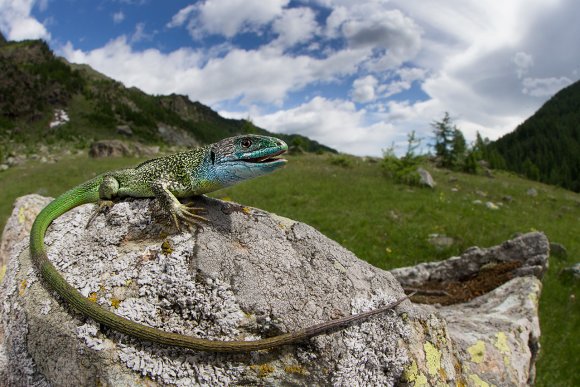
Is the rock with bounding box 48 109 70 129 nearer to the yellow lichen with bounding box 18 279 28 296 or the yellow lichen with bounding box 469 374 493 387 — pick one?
the yellow lichen with bounding box 18 279 28 296

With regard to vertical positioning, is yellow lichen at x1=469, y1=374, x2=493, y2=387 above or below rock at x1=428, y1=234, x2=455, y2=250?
below

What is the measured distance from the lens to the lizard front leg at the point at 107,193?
4.29 m

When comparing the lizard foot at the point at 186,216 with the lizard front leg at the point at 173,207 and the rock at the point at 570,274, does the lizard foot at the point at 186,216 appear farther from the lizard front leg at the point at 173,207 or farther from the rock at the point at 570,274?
the rock at the point at 570,274

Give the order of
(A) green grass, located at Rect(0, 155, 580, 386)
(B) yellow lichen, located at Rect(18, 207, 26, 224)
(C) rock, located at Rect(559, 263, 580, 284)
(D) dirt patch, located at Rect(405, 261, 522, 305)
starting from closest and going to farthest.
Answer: (B) yellow lichen, located at Rect(18, 207, 26, 224) < (D) dirt patch, located at Rect(405, 261, 522, 305) < (A) green grass, located at Rect(0, 155, 580, 386) < (C) rock, located at Rect(559, 263, 580, 284)

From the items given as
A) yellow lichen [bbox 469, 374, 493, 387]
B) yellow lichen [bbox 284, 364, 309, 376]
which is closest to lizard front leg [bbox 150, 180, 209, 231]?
yellow lichen [bbox 284, 364, 309, 376]

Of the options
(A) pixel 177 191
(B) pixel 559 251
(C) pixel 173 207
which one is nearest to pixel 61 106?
(B) pixel 559 251

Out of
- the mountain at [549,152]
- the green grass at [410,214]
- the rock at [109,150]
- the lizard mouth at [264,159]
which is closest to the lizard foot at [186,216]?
the lizard mouth at [264,159]

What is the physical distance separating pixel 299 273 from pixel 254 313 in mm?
691

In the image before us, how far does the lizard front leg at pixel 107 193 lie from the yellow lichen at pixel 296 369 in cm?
254

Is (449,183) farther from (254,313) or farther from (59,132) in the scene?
(59,132)

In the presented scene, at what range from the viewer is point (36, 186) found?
27.8m

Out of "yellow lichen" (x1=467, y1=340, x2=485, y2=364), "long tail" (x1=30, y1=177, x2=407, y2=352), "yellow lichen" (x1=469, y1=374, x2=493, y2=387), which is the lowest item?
"yellow lichen" (x1=469, y1=374, x2=493, y2=387)

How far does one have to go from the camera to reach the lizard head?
12.6 feet

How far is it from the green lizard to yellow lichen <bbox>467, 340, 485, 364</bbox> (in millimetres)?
1733
